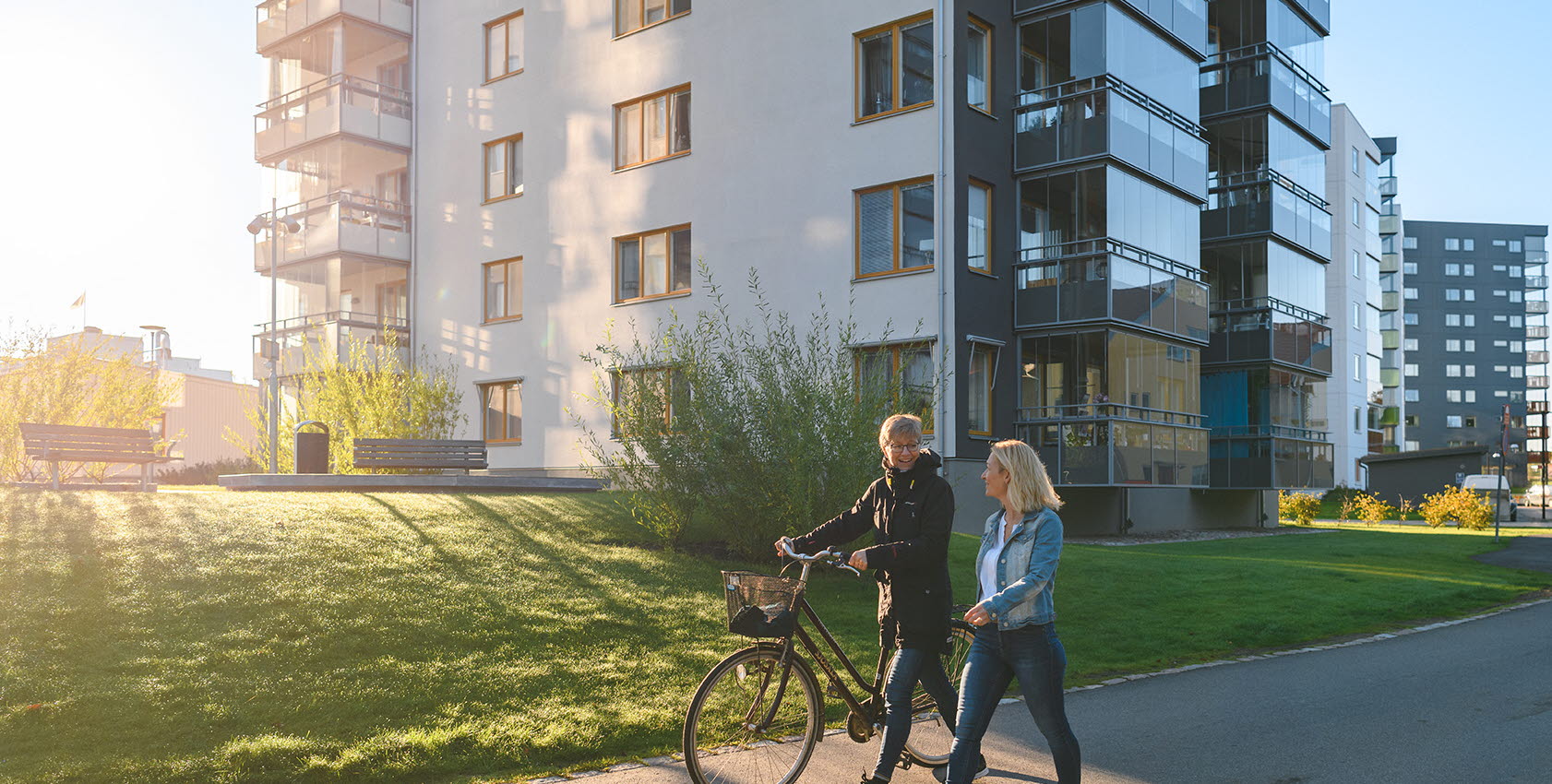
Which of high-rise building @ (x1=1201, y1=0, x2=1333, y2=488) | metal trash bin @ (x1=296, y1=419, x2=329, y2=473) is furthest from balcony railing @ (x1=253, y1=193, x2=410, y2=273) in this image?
high-rise building @ (x1=1201, y1=0, x2=1333, y2=488)

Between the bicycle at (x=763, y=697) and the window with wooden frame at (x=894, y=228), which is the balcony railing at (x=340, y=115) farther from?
the bicycle at (x=763, y=697)

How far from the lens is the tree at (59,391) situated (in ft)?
77.5

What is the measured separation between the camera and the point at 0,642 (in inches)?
314

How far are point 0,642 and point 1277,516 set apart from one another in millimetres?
31456

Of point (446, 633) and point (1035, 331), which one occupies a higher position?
point (1035, 331)

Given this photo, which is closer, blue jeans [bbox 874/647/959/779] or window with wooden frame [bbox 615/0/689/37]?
blue jeans [bbox 874/647/959/779]

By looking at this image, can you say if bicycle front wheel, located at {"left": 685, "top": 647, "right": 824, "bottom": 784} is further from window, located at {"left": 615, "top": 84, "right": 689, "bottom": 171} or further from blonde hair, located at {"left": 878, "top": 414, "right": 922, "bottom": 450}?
window, located at {"left": 615, "top": 84, "right": 689, "bottom": 171}

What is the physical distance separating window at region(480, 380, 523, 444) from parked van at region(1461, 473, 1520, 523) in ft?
88.4

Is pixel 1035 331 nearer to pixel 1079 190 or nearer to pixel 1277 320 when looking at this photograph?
pixel 1079 190

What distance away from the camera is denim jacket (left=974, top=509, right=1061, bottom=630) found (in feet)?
18.2

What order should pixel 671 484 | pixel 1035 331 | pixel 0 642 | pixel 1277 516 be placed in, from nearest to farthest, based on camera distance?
pixel 0 642, pixel 671 484, pixel 1035 331, pixel 1277 516

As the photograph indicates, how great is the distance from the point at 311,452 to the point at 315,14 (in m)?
16.2

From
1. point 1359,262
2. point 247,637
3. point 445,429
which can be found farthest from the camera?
point 1359,262

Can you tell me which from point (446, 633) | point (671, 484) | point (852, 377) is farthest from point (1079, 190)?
point (446, 633)
